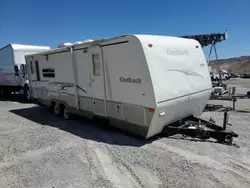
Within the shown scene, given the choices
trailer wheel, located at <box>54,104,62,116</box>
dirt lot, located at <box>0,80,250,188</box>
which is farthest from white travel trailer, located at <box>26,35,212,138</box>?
trailer wheel, located at <box>54,104,62,116</box>

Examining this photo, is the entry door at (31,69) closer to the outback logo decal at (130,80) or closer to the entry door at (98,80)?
the entry door at (98,80)

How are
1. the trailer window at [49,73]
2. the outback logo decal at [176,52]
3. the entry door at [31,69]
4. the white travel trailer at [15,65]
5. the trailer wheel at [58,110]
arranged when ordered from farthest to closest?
1. the white travel trailer at [15,65]
2. the entry door at [31,69]
3. the trailer wheel at [58,110]
4. the trailer window at [49,73]
5. the outback logo decal at [176,52]

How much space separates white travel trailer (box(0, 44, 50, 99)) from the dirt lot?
7.64 m

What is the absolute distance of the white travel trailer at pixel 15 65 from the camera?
12.7 meters

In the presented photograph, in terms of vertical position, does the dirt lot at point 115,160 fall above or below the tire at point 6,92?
below

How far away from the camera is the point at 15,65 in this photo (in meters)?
12.6

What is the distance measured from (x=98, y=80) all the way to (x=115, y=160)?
2.49m

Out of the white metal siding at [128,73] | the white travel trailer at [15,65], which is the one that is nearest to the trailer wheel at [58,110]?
the white metal siding at [128,73]

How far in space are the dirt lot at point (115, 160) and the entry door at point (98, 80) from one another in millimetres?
785

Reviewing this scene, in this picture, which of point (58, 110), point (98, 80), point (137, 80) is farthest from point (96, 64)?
point (58, 110)

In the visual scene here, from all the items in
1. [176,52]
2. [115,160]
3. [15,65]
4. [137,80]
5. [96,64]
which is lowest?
[115,160]

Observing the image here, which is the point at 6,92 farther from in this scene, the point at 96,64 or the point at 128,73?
the point at 128,73

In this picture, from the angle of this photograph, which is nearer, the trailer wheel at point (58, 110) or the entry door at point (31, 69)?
the trailer wheel at point (58, 110)

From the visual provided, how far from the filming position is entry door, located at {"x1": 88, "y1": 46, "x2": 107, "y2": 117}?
18.9ft
